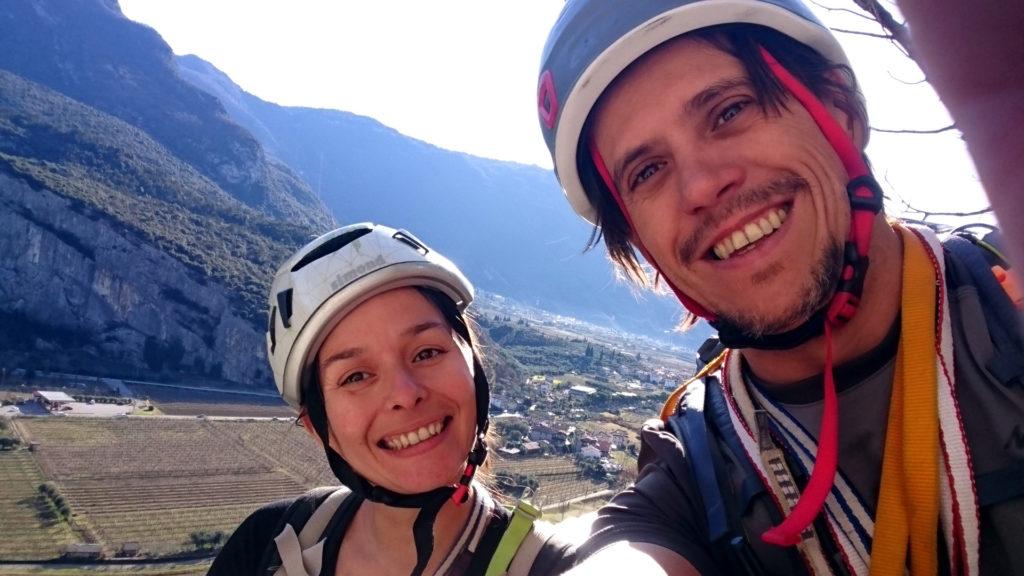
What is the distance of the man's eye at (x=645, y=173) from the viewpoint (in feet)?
6.74

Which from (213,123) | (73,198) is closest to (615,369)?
(73,198)

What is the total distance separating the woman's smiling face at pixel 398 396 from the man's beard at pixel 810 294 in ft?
4.78

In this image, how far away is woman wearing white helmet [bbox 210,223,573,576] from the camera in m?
2.54

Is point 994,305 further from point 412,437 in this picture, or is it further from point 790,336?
point 412,437

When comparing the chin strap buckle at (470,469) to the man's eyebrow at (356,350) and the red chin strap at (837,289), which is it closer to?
the man's eyebrow at (356,350)

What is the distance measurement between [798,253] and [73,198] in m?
78.7

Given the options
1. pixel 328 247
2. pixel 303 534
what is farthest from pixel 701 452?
pixel 328 247

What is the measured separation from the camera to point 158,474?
3406 centimetres

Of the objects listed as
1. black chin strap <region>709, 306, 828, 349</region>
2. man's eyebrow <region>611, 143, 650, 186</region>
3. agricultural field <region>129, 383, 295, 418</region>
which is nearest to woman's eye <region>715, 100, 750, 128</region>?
man's eyebrow <region>611, 143, 650, 186</region>

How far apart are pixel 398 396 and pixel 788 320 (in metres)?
1.62

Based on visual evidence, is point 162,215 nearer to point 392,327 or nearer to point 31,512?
point 31,512

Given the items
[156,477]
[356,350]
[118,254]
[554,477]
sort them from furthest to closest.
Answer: [118,254] → [554,477] → [156,477] → [356,350]

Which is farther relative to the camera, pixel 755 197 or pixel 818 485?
pixel 755 197

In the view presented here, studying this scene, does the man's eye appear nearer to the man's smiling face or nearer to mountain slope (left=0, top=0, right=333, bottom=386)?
the man's smiling face
